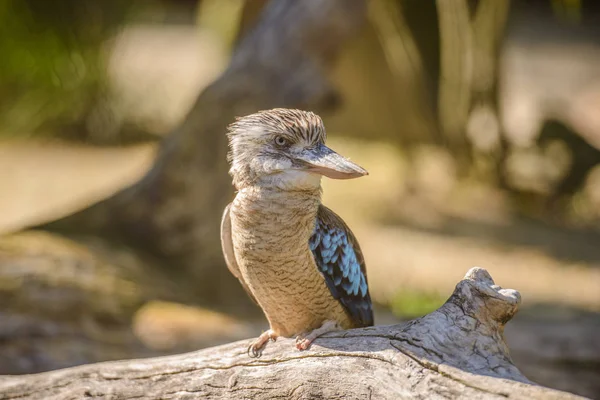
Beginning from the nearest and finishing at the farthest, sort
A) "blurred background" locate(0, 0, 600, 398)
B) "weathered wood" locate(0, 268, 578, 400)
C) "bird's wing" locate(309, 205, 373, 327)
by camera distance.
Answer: "weathered wood" locate(0, 268, 578, 400) → "bird's wing" locate(309, 205, 373, 327) → "blurred background" locate(0, 0, 600, 398)

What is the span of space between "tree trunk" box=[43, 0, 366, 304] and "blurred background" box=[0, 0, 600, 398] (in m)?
0.02

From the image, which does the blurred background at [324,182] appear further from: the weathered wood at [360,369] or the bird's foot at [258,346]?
the bird's foot at [258,346]

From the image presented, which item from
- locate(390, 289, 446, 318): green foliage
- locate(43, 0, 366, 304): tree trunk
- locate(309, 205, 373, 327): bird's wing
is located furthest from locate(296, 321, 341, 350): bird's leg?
locate(390, 289, 446, 318): green foliage

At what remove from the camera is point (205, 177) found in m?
6.06

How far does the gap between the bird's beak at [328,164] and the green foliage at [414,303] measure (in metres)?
3.61

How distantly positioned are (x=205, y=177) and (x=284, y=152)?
310 cm

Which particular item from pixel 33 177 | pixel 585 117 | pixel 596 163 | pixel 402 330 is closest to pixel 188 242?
pixel 402 330

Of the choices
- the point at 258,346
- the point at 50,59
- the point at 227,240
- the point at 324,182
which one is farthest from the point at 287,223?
the point at 50,59

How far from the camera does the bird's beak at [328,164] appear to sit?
288 cm

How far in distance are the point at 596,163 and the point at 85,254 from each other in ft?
21.4

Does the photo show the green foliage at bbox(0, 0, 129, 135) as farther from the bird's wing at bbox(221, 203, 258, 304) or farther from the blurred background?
the bird's wing at bbox(221, 203, 258, 304)

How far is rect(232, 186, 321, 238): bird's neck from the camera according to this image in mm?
3029

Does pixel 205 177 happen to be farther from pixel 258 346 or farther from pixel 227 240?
pixel 258 346

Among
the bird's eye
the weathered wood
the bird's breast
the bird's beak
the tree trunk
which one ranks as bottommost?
the weathered wood
